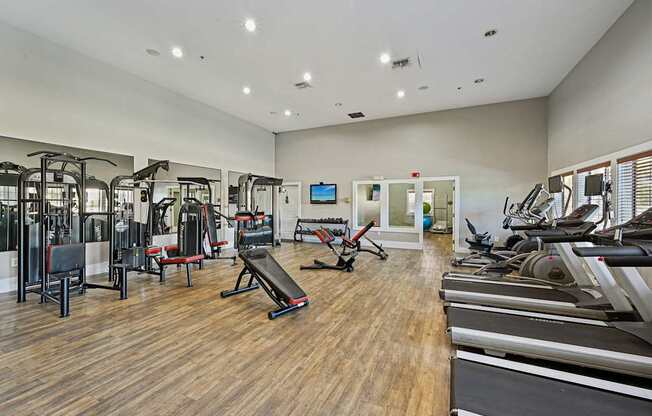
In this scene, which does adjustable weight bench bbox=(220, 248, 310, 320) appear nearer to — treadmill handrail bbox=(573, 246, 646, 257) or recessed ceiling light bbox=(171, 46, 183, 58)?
treadmill handrail bbox=(573, 246, 646, 257)

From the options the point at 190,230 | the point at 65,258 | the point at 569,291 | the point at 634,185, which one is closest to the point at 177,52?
the point at 190,230

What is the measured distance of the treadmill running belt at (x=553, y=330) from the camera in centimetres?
216

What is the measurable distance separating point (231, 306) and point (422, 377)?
2.41 m

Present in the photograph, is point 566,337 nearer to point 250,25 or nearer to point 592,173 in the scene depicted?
point 592,173

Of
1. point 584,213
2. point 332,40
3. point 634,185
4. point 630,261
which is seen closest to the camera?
point 630,261

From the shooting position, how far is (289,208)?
1028 centimetres

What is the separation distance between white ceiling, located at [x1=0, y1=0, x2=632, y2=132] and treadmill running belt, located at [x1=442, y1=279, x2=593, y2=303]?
3.66m

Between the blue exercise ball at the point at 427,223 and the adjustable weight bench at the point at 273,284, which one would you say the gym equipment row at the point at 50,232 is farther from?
the blue exercise ball at the point at 427,223

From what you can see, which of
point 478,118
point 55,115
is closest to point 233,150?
point 55,115

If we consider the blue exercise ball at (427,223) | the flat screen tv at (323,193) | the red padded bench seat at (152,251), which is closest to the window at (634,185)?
the flat screen tv at (323,193)

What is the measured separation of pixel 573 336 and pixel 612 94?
12.9 feet

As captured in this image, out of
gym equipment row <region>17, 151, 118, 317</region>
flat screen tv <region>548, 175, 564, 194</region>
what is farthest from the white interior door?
flat screen tv <region>548, 175, 564, 194</region>

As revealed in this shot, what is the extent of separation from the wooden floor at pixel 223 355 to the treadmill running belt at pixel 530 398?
11.0 inches

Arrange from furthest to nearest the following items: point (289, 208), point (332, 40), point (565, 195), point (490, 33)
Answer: point (289, 208)
point (565, 195)
point (332, 40)
point (490, 33)
